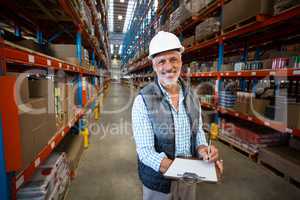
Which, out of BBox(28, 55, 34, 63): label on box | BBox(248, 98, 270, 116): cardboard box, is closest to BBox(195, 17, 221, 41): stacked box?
BBox(248, 98, 270, 116): cardboard box

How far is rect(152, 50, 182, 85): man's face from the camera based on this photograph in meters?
1.22

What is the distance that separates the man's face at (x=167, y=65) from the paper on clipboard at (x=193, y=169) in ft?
1.77

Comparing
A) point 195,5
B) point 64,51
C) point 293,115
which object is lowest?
point 293,115

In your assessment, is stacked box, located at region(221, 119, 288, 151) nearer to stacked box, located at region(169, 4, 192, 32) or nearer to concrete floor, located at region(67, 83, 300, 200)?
concrete floor, located at region(67, 83, 300, 200)

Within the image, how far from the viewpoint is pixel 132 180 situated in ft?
7.97

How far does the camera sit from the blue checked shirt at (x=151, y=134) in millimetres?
1125

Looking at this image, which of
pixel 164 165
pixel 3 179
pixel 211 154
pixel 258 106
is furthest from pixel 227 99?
pixel 3 179

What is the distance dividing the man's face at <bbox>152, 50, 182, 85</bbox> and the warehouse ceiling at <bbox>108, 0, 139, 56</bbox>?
18.3 meters

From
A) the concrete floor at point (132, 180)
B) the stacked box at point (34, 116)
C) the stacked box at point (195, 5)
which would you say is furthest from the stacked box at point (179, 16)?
the stacked box at point (34, 116)

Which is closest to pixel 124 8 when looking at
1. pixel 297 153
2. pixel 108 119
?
pixel 108 119

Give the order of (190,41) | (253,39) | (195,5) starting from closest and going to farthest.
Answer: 1. (195,5)
2. (253,39)
3. (190,41)

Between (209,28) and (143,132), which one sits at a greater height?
(209,28)

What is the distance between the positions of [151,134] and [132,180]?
152cm

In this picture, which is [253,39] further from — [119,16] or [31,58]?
[119,16]
